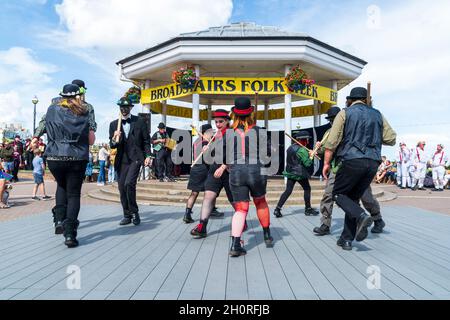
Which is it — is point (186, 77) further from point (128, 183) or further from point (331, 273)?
point (331, 273)

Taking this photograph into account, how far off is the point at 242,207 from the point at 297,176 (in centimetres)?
285

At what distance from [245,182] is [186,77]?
703 centimetres

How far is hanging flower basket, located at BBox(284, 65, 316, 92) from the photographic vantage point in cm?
1007

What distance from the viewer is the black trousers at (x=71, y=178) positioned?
418 centimetres

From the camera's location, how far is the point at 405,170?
15086mm

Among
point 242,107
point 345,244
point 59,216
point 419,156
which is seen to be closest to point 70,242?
point 59,216

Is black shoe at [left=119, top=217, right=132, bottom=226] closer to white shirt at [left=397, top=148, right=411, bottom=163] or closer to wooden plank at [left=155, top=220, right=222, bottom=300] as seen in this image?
wooden plank at [left=155, top=220, right=222, bottom=300]

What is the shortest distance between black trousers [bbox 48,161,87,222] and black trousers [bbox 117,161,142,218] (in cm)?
116

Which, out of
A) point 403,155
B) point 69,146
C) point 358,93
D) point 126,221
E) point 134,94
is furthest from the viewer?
point 403,155

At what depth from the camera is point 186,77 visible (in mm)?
10078

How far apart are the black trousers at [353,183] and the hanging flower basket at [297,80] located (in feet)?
21.8

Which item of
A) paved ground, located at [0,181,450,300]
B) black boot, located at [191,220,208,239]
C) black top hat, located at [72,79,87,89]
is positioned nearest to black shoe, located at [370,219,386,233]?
paved ground, located at [0,181,450,300]

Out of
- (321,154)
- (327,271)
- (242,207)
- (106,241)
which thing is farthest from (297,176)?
(106,241)
